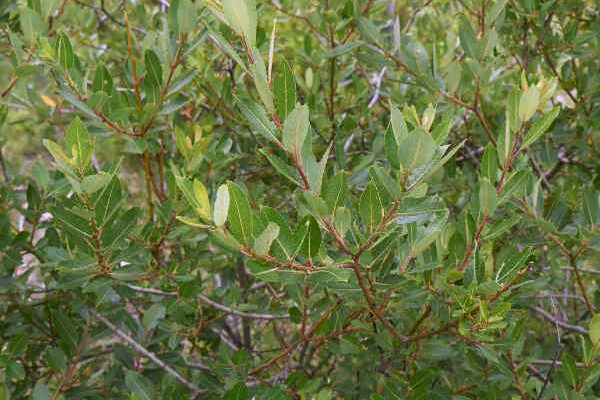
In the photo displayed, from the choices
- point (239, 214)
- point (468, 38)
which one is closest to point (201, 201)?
point (239, 214)

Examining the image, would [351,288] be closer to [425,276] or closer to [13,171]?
[425,276]

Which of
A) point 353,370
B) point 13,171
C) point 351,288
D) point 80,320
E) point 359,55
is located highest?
point 359,55

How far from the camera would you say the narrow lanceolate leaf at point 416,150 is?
803 mm

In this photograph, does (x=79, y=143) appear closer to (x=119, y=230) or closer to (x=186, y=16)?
(x=119, y=230)

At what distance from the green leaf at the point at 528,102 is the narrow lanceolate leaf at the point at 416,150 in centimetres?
25

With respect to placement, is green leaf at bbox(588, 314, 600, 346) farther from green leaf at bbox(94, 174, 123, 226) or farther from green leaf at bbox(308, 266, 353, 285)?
green leaf at bbox(94, 174, 123, 226)

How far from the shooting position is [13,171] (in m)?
2.07

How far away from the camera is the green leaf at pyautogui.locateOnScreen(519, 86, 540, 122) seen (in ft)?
3.23

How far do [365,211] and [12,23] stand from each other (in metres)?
1.25

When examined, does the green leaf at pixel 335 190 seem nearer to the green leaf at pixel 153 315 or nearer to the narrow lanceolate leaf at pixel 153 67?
the narrow lanceolate leaf at pixel 153 67

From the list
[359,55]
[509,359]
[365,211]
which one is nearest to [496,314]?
[365,211]

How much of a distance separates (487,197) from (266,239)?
364 millimetres

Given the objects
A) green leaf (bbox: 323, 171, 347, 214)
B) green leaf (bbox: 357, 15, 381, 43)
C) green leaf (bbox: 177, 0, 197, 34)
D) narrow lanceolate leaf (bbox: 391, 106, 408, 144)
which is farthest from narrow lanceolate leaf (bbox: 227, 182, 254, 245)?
green leaf (bbox: 357, 15, 381, 43)

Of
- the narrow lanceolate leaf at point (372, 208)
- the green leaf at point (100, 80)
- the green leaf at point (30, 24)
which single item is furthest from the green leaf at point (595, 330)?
the green leaf at point (30, 24)
